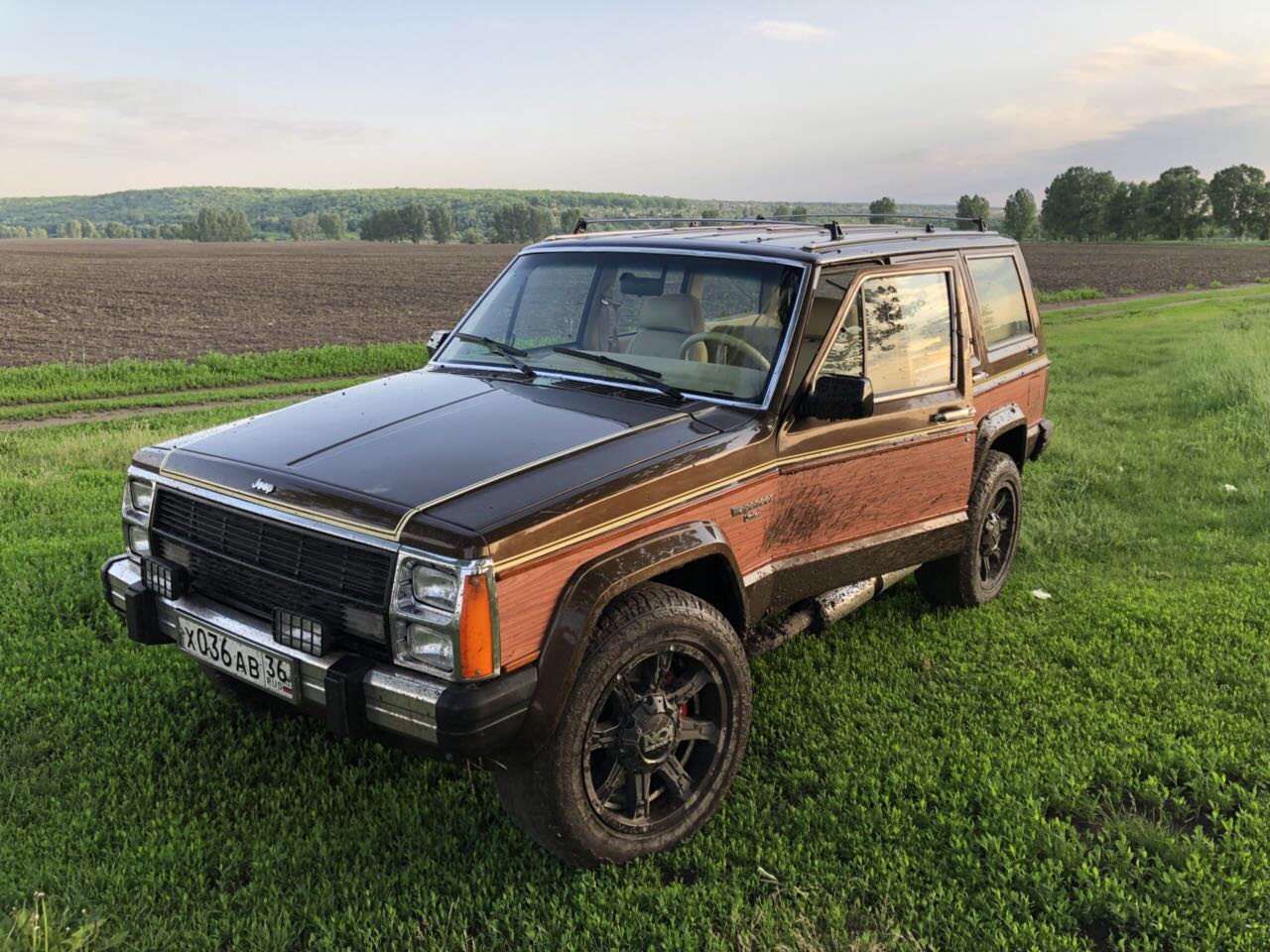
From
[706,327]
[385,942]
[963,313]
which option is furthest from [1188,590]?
[385,942]

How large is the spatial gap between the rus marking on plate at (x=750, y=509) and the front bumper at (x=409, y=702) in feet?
3.57

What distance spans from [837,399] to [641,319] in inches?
44.4

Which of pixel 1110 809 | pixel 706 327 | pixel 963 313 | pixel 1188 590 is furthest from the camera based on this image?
pixel 1188 590

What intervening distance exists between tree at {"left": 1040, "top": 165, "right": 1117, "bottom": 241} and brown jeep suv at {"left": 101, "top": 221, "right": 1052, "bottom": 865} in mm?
117989

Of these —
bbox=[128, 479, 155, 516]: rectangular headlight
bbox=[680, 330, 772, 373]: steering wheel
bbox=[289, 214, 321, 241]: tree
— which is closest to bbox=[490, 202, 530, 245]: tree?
bbox=[289, 214, 321, 241]: tree

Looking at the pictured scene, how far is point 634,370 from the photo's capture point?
3994mm

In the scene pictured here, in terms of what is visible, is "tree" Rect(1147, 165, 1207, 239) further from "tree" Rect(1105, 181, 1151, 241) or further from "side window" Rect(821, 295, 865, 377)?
"side window" Rect(821, 295, 865, 377)

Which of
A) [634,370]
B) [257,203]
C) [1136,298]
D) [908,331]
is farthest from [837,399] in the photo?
[257,203]

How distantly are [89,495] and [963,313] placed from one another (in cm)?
677

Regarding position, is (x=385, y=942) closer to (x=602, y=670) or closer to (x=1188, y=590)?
(x=602, y=670)

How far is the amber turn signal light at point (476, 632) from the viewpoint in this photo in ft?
8.75

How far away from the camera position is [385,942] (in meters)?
2.93

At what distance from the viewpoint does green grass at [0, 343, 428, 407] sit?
15125 mm

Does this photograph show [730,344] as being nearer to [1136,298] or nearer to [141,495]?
[141,495]
